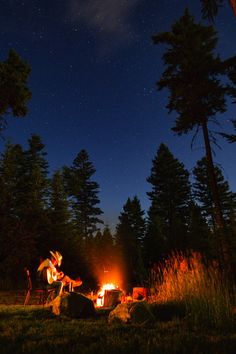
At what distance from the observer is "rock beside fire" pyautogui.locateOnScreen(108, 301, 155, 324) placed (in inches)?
221

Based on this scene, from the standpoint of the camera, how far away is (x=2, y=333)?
4.80 metres

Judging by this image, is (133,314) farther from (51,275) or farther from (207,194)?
(207,194)

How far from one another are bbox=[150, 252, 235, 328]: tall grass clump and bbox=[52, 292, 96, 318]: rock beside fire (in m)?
1.78

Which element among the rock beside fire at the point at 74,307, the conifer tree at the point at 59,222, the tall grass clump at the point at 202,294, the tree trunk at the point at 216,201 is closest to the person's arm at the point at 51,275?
the rock beside fire at the point at 74,307

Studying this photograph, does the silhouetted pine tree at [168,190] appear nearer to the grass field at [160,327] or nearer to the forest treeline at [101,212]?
the forest treeline at [101,212]

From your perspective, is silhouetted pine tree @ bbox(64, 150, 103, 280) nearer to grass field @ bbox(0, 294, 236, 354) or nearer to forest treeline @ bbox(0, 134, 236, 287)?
forest treeline @ bbox(0, 134, 236, 287)

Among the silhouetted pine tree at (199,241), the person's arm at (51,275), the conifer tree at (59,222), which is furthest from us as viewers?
the silhouetted pine tree at (199,241)

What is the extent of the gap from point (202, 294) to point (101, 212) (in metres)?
33.1

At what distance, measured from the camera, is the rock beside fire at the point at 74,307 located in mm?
6335

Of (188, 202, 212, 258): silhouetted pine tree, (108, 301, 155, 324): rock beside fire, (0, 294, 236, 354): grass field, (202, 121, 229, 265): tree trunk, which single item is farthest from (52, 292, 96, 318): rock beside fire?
(188, 202, 212, 258): silhouetted pine tree

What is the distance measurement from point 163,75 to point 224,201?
23.3 meters

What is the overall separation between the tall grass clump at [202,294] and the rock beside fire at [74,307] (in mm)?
1781

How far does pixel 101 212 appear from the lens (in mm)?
38969

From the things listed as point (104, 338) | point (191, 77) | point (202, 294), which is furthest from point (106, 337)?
point (191, 77)
